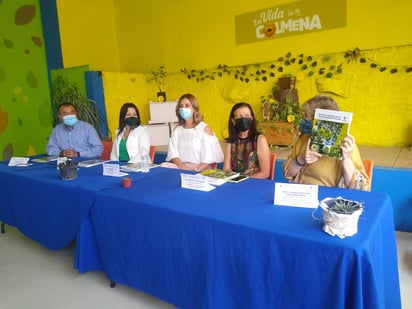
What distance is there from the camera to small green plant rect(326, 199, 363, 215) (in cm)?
106

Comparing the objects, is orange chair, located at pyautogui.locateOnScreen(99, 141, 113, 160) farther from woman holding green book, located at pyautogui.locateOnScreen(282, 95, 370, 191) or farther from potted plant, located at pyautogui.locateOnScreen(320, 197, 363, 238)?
potted plant, located at pyautogui.locateOnScreen(320, 197, 363, 238)

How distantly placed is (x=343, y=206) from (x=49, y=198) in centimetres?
181

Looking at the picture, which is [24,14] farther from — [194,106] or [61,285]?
[61,285]

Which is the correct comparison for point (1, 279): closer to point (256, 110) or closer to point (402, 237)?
point (402, 237)

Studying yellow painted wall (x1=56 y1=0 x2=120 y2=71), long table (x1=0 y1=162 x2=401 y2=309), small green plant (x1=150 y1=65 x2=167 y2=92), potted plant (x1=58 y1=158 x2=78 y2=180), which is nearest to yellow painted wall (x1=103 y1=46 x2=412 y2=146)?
small green plant (x1=150 y1=65 x2=167 y2=92)

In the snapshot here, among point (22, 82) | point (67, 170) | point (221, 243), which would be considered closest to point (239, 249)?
point (221, 243)

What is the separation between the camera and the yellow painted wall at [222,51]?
3518 millimetres

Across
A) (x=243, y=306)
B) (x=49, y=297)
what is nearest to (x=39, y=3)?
(x=49, y=297)

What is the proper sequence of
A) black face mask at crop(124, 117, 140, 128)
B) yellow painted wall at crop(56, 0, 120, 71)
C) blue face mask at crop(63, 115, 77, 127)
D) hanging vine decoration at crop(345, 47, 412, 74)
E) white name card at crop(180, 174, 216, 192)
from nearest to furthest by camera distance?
white name card at crop(180, 174, 216, 192) → black face mask at crop(124, 117, 140, 128) → blue face mask at crop(63, 115, 77, 127) → hanging vine decoration at crop(345, 47, 412, 74) → yellow painted wall at crop(56, 0, 120, 71)

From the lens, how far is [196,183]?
1691mm

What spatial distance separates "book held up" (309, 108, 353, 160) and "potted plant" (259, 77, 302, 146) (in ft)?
7.68

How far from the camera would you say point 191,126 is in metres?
2.78

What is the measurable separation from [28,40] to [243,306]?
523cm

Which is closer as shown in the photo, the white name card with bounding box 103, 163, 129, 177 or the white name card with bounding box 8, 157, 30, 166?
the white name card with bounding box 103, 163, 129, 177
